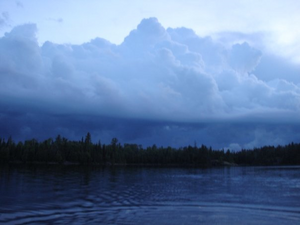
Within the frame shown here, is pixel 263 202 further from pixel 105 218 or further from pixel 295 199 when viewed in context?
pixel 105 218

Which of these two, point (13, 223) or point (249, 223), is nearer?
point (13, 223)

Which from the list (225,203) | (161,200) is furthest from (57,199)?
(225,203)

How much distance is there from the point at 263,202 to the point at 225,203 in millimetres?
7711

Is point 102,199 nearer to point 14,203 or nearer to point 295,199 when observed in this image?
point 14,203

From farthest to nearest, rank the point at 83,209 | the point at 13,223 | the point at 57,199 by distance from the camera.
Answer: the point at 57,199, the point at 83,209, the point at 13,223

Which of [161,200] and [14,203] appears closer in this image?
[14,203]

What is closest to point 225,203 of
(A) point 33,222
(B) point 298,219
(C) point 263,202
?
(C) point 263,202

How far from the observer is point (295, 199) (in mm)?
65812

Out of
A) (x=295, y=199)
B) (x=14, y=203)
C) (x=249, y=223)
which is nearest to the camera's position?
(x=249, y=223)

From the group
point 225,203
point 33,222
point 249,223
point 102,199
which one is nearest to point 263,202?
point 225,203

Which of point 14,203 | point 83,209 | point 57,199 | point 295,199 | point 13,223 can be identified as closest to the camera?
Answer: point 13,223

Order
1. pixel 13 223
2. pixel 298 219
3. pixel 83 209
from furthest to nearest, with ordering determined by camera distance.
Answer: pixel 83 209 < pixel 298 219 < pixel 13 223

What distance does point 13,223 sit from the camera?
3938cm

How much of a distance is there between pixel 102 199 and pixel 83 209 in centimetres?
1103
